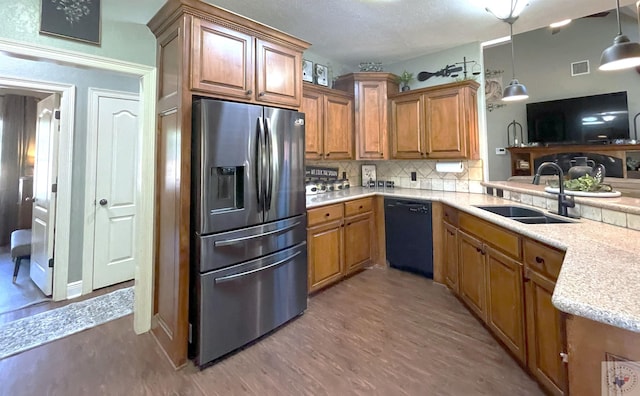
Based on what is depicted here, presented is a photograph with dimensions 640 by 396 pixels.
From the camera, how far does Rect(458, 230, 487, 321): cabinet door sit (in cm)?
223

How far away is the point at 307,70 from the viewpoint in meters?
3.49

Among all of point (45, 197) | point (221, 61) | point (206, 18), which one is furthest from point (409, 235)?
point (45, 197)

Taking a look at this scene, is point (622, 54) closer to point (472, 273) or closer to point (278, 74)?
point (472, 273)

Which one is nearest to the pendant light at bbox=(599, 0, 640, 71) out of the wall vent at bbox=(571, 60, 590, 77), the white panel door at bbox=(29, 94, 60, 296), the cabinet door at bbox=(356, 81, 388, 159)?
the cabinet door at bbox=(356, 81, 388, 159)

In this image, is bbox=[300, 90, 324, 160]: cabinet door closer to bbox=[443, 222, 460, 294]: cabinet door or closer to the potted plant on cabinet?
the potted plant on cabinet

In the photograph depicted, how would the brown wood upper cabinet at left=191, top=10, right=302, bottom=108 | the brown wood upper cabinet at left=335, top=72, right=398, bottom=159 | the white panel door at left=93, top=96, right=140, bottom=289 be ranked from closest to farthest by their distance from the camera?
1. the brown wood upper cabinet at left=191, top=10, right=302, bottom=108
2. the white panel door at left=93, top=96, right=140, bottom=289
3. the brown wood upper cabinet at left=335, top=72, right=398, bottom=159

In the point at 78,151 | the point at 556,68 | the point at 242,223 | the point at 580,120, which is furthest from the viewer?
the point at 556,68

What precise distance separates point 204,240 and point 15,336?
1.77 m

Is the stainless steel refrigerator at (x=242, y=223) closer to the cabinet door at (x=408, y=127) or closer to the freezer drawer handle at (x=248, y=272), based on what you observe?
the freezer drawer handle at (x=248, y=272)

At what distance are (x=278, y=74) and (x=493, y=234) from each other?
6.47 ft

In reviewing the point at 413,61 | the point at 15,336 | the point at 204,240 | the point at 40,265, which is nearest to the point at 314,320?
the point at 204,240

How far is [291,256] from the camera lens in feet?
7.72

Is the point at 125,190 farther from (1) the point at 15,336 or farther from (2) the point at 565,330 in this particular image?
(2) the point at 565,330

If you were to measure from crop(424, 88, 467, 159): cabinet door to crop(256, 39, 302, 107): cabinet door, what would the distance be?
1799 millimetres
